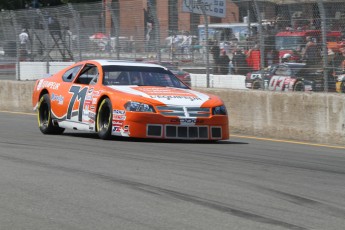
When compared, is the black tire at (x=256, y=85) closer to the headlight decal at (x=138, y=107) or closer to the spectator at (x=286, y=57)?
the spectator at (x=286, y=57)

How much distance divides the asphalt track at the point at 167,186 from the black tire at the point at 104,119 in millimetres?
246

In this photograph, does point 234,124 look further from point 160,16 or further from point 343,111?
point 160,16

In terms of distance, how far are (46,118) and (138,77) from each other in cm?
190

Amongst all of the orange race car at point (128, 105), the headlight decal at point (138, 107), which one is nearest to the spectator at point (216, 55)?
the orange race car at point (128, 105)

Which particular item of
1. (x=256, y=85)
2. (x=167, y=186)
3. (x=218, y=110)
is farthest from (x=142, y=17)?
(x=167, y=186)

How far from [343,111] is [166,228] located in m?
→ 7.97

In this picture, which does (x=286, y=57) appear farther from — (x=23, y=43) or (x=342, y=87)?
(x=23, y=43)

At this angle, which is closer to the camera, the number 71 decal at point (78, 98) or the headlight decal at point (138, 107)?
the headlight decal at point (138, 107)

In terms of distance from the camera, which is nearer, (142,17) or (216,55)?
(216,55)

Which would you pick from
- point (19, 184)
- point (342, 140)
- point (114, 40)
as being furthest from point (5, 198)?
point (114, 40)

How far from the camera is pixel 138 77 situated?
1369cm

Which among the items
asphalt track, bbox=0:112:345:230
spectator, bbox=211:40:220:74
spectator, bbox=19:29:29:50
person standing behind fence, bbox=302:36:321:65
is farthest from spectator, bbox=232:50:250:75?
spectator, bbox=19:29:29:50

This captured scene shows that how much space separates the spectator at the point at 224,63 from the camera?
55.5 ft

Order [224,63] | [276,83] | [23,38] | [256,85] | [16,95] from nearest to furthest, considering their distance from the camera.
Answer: [276,83] → [256,85] → [224,63] → [16,95] → [23,38]
